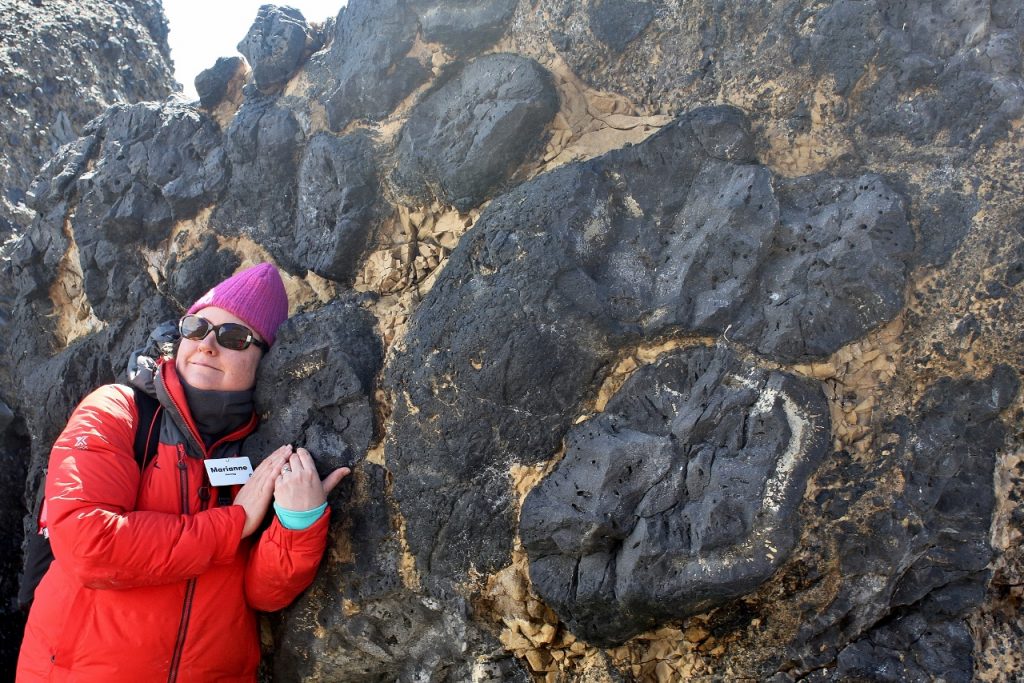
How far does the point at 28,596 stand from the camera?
116 inches

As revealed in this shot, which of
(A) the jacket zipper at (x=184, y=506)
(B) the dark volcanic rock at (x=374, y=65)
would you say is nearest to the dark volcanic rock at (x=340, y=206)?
(B) the dark volcanic rock at (x=374, y=65)

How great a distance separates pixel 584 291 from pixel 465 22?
120 cm

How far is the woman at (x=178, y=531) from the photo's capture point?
92.7 inches

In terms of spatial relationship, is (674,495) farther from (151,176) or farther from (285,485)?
(151,176)

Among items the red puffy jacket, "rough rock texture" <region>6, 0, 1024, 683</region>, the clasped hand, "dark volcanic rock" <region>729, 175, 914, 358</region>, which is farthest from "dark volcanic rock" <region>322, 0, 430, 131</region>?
"dark volcanic rock" <region>729, 175, 914, 358</region>

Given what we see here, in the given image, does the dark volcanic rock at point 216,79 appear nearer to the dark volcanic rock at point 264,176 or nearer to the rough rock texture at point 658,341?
the dark volcanic rock at point 264,176

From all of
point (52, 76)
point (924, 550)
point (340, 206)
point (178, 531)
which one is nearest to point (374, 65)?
point (340, 206)

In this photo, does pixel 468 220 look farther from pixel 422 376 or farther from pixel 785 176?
pixel 785 176

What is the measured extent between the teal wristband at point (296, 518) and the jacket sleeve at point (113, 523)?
5.2 inches

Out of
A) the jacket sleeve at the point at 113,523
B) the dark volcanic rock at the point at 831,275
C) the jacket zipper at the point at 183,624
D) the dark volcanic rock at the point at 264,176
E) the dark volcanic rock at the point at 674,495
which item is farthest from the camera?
the dark volcanic rock at the point at 264,176

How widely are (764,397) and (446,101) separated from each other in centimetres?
159

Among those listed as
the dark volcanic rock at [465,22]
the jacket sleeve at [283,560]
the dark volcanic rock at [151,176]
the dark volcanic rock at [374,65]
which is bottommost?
the jacket sleeve at [283,560]

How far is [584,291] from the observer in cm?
233

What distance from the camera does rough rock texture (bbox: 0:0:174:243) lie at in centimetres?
454
